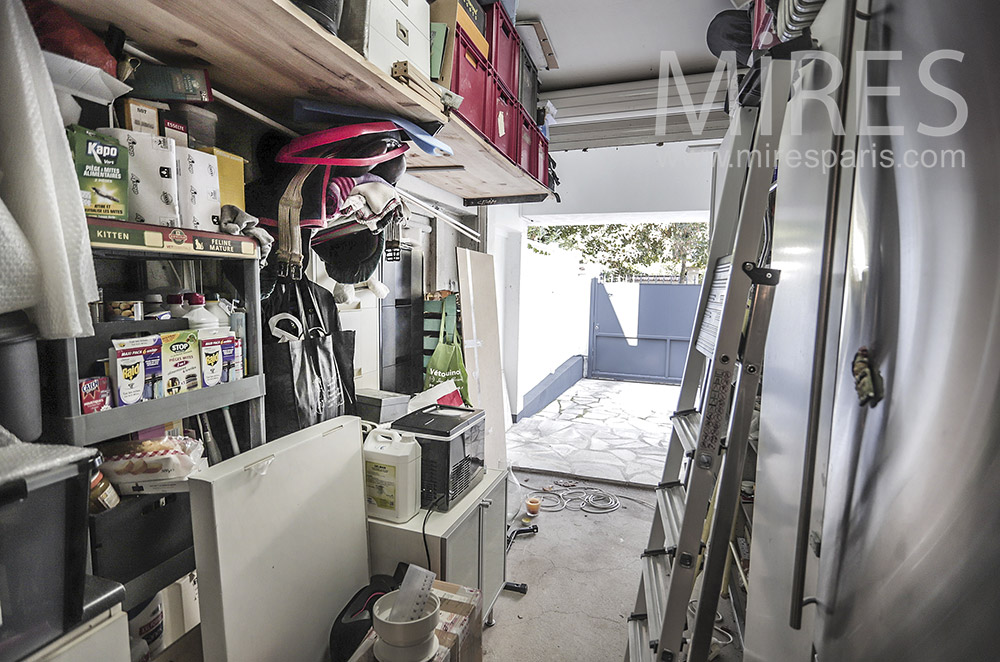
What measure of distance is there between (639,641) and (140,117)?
6.98 ft

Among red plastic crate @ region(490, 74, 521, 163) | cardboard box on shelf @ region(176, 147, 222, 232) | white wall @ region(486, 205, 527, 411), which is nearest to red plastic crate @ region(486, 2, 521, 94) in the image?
red plastic crate @ region(490, 74, 521, 163)

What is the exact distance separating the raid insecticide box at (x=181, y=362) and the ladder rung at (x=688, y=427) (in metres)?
1.30

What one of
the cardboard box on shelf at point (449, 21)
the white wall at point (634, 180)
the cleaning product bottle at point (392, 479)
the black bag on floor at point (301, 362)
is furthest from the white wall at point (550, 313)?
the black bag on floor at point (301, 362)

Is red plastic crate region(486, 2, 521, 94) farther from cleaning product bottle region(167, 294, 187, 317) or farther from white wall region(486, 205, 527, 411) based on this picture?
white wall region(486, 205, 527, 411)

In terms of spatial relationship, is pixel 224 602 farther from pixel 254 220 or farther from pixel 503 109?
pixel 503 109

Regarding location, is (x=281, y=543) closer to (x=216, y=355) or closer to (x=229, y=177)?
(x=216, y=355)

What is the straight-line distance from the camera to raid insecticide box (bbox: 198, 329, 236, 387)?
115 centimetres

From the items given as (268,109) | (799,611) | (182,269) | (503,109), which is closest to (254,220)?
(182,269)

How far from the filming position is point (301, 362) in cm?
150

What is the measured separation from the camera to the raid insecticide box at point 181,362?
1.06 m

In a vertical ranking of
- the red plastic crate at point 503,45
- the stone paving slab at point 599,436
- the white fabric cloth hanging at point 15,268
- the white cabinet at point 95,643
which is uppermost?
the red plastic crate at point 503,45

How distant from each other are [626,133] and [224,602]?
345 cm

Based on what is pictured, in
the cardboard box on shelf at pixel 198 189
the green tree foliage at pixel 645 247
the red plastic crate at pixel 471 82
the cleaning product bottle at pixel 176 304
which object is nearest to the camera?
the cardboard box on shelf at pixel 198 189

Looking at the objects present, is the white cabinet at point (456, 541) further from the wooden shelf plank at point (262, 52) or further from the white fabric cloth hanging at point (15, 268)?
the wooden shelf plank at point (262, 52)
